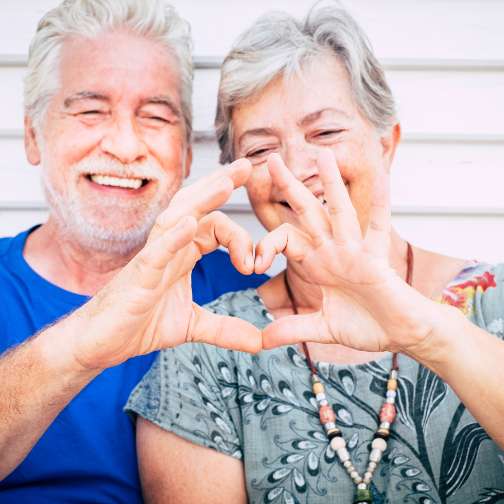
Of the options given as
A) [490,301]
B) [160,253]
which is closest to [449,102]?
[490,301]

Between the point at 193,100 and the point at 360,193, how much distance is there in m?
0.99

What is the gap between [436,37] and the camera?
8.52 ft

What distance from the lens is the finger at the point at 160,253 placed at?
1382mm

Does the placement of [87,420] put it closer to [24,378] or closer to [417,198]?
[24,378]

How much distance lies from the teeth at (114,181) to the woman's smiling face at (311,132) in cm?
43

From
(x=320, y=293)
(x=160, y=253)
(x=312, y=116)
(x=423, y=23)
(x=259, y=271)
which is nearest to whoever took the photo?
(x=160, y=253)

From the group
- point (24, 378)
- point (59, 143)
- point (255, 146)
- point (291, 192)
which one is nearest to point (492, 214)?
point (255, 146)

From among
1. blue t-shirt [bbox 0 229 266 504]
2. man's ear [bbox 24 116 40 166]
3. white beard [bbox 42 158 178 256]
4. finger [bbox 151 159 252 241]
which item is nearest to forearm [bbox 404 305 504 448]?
finger [bbox 151 159 252 241]

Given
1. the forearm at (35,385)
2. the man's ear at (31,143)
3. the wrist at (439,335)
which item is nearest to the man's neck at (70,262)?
the man's ear at (31,143)

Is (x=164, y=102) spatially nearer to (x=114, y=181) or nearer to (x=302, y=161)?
(x=114, y=181)

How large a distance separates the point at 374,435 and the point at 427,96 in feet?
4.47

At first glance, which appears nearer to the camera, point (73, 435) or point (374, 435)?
point (374, 435)

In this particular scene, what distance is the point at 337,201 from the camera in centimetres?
147

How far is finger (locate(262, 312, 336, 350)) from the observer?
5.16 feet
